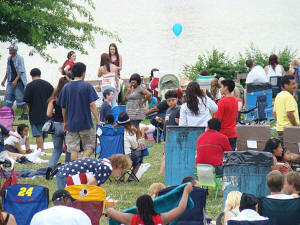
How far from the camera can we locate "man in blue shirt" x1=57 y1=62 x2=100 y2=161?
8.49m

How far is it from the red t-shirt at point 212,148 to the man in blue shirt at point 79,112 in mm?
1572

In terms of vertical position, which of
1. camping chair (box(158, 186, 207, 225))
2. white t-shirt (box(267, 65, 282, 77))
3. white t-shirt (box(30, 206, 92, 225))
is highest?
white t-shirt (box(267, 65, 282, 77))

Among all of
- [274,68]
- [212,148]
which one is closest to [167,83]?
[274,68]

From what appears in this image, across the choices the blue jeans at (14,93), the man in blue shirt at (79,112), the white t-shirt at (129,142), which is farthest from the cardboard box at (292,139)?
the blue jeans at (14,93)

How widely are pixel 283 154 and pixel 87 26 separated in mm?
11792

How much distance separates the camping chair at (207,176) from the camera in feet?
24.8

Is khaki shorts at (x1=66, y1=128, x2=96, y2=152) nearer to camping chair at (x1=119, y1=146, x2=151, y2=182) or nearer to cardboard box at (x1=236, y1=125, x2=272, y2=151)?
camping chair at (x1=119, y1=146, x2=151, y2=182)

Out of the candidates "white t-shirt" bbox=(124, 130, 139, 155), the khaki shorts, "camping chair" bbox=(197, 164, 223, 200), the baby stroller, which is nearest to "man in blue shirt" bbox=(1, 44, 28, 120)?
the baby stroller

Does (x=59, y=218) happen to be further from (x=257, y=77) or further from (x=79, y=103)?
(x=257, y=77)

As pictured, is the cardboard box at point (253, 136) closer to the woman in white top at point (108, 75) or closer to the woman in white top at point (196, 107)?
the woman in white top at point (196, 107)

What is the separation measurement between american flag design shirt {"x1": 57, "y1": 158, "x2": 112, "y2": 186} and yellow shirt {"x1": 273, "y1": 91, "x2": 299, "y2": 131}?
335cm

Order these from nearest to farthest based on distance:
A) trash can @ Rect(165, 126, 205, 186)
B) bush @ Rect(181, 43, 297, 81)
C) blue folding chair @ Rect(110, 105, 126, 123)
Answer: trash can @ Rect(165, 126, 205, 186)
blue folding chair @ Rect(110, 105, 126, 123)
bush @ Rect(181, 43, 297, 81)

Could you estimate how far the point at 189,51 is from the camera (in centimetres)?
3650

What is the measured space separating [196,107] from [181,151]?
64 cm
